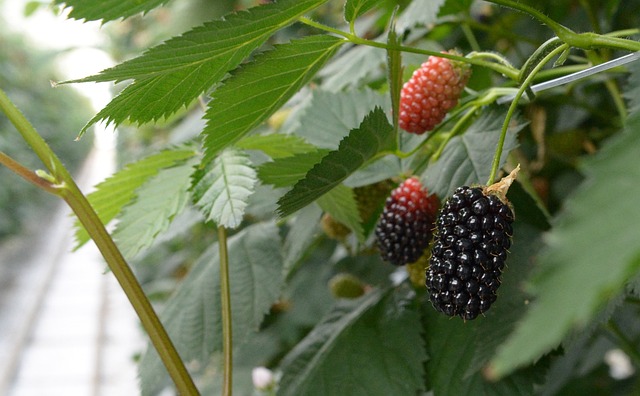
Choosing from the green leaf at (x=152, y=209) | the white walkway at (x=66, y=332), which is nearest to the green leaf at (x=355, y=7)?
the green leaf at (x=152, y=209)

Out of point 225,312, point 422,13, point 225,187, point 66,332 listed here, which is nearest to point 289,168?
point 225,187

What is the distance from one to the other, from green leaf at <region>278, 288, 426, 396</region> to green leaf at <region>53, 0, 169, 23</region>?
362mm

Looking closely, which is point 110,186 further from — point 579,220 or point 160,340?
point 579,220

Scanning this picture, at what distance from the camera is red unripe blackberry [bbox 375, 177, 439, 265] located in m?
0.50

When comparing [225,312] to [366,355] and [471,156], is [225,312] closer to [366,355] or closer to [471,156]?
[366,355]

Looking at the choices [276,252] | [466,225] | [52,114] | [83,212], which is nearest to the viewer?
[466,225]

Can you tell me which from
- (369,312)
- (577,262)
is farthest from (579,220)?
(369,312)

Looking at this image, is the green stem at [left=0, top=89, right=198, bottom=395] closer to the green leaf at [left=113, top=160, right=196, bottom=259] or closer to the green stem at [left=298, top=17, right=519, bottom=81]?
the green leaf at [left=113, top=160, right=196, bottom=259]

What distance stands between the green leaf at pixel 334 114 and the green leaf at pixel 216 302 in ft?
0.48

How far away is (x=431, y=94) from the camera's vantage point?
51 centimetres

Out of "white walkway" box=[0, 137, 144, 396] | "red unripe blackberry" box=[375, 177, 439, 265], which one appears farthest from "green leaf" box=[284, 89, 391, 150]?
"white walkway" box=[0, 137, 144, 396]

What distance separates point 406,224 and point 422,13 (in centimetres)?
29

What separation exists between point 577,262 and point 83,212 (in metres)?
0.40

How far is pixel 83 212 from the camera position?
0.48 metres
